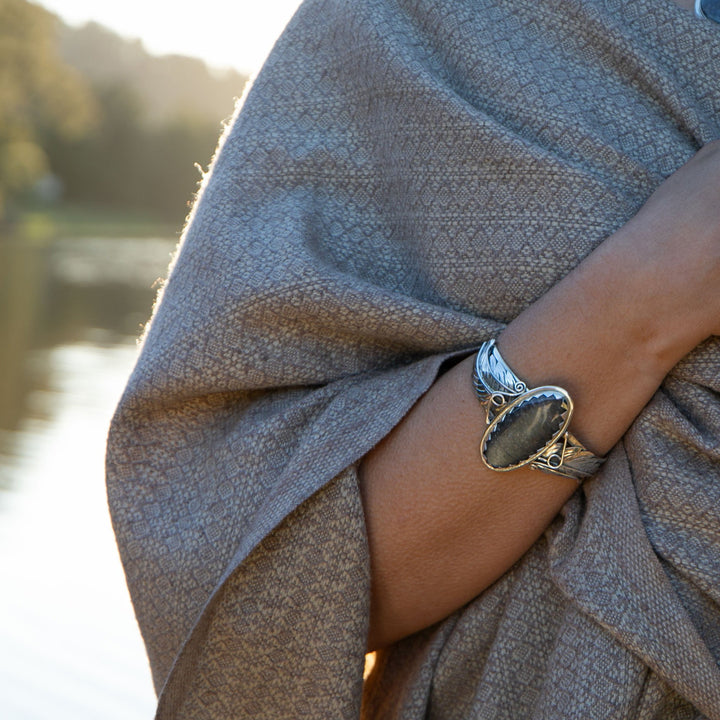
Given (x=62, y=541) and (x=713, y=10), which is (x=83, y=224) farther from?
(x=713, y=10)

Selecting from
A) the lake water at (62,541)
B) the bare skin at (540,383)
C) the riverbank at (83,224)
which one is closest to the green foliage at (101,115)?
the riverbank at (83,224)

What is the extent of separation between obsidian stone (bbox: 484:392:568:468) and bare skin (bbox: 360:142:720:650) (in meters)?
0.02

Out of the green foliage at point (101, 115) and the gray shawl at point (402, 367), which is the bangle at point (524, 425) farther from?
the green foliage at point (101, 115)

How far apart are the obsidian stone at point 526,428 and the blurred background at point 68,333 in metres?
0.57

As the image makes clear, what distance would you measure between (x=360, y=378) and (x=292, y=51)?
0.35 metres

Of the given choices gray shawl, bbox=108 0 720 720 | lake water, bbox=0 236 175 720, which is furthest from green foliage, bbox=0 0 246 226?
gray shawl, bbox=108 0 720 720

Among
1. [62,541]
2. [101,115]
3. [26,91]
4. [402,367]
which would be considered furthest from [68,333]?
[101,115]

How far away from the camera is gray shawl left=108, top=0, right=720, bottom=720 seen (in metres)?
0.89

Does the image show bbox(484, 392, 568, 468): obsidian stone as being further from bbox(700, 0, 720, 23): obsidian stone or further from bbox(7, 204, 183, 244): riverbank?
bbox(7, 204, 183, 244): riverbank

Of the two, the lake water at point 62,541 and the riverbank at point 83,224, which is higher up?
the lake water at point 62,541

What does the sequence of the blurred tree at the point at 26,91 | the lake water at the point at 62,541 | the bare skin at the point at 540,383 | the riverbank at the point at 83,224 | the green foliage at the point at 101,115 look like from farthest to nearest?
1. the green foliage at the point at 101,115
2. the riverbank at the point at 83,224
3. the blurred tree at the point at 26,91
4. the lake water at the point at 62,541
5. the bare skin at the point at 540,383

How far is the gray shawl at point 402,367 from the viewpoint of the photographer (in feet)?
2.93

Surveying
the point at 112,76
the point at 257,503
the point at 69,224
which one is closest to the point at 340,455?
the point at 257,503

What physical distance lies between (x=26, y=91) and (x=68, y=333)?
68.3ft
